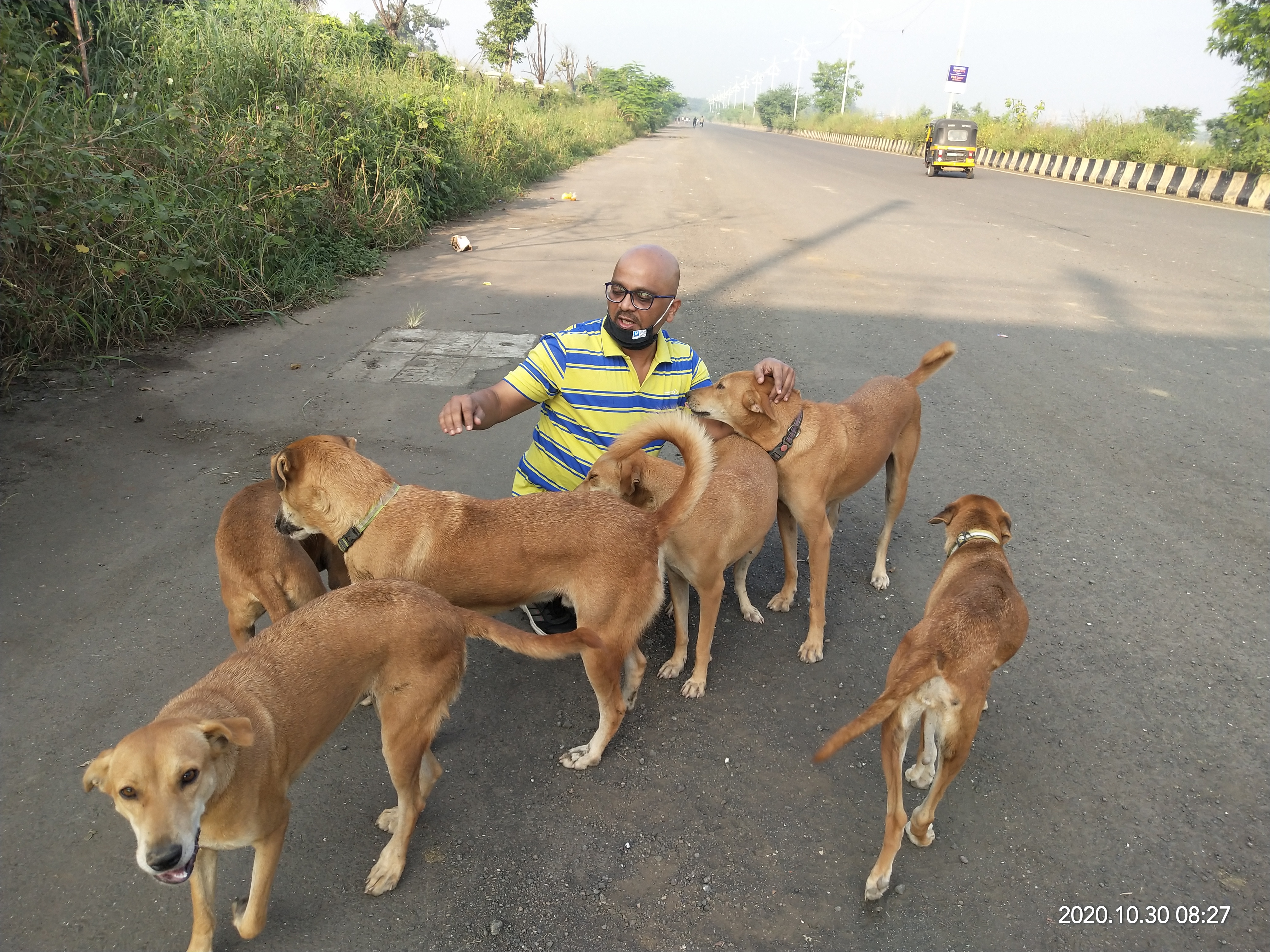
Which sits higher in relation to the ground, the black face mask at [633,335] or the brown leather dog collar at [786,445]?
the black face mask at [633,335]

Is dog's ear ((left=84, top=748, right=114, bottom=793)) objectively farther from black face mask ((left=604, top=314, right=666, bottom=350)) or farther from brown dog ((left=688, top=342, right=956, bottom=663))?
brown dog ((left=688, top=342, right=956, bottom=663))

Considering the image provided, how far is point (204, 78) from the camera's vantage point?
350 inches

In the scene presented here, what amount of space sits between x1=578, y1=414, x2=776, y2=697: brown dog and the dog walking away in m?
0.88

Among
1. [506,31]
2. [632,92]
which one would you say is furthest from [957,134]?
[632,92]

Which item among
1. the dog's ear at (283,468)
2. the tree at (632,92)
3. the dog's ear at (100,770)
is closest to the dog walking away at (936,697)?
the dog's ear at (100,770)

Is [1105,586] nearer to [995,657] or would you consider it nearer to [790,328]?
[995,657]

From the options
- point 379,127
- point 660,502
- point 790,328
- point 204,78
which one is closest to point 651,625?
point 660,502

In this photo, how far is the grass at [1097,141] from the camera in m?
23.4

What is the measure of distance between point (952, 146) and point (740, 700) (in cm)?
2755

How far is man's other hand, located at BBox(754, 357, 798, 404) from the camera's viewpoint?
3.78m

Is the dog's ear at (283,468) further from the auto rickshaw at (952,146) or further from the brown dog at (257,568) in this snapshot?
the auto rickshaw at (952,146)

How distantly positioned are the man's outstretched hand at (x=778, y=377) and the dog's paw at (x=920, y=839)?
2.00 metres

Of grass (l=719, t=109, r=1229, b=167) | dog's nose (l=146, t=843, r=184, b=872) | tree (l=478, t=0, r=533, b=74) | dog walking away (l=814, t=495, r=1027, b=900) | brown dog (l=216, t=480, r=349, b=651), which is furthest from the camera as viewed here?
tree (l=478, t=0, r=533, b=74)

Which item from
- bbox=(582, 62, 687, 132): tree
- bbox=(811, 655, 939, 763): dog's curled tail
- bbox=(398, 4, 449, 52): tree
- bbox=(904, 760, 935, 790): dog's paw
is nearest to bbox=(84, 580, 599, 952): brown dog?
bbox=(811, 655, 939, 763): dog's curled tail
